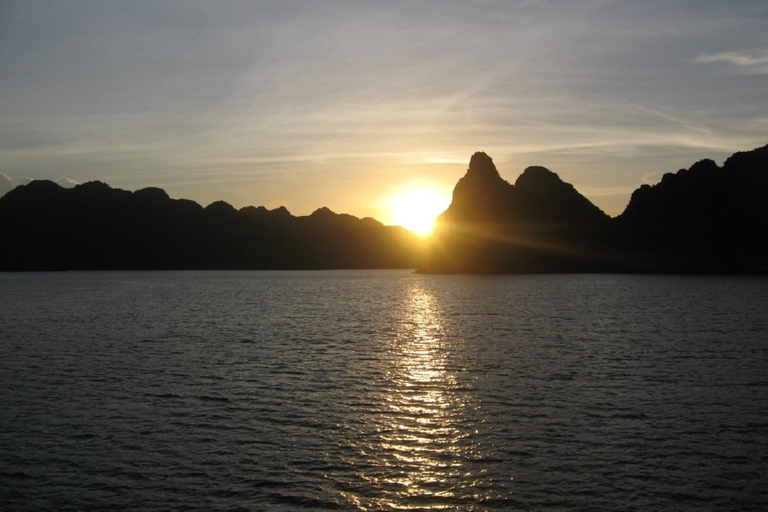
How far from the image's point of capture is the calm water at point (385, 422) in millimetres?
20375

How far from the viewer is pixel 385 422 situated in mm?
28969

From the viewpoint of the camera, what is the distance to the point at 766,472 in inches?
858

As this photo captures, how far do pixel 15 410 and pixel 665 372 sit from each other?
1567 inches

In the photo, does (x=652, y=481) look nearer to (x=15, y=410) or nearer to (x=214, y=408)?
(x=214, y=408)

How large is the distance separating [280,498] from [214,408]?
13.0m

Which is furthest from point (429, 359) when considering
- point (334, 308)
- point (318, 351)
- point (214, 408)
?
point (334, 308)

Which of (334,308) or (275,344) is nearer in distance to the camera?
(275,344)

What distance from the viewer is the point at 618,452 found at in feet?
79.0

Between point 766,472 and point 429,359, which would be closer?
point 766,472

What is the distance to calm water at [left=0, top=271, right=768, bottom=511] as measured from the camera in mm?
20375

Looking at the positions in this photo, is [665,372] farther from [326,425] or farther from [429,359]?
[326,425]

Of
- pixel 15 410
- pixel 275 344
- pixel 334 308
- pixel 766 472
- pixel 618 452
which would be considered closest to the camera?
pixel 766 472

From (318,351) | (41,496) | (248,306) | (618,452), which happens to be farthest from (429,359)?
(248,306)

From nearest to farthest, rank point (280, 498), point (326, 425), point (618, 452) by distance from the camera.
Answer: point (280, 498) → point (618, 452) → point (326, 425)
